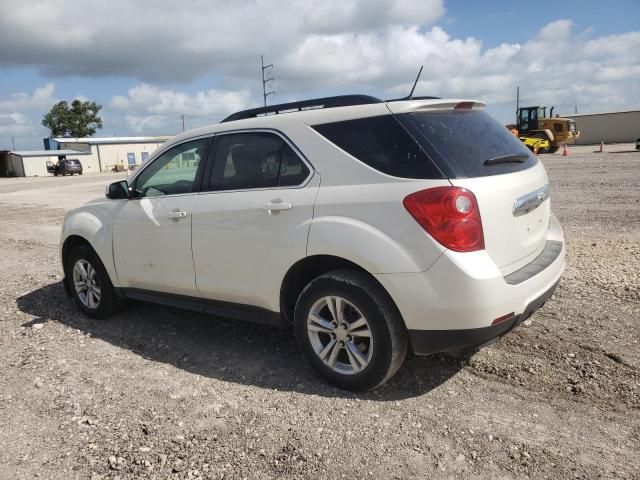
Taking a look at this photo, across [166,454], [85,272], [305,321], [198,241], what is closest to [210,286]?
[198,241]

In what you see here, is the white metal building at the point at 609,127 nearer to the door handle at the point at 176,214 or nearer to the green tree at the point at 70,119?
the door handle at the point at 176,214

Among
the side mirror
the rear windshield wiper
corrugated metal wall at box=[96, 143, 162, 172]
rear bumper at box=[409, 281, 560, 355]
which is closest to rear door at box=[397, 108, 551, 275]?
the rear windshield wiper

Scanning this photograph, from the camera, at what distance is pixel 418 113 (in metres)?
3.25

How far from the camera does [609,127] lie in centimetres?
4938

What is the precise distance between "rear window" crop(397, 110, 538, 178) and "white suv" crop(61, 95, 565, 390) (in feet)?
0.03

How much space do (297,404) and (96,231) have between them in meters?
2.75

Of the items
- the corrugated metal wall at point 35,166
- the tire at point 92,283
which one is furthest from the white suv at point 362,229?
the corrugated metal wall at point 35,166

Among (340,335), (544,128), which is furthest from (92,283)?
(544,128)

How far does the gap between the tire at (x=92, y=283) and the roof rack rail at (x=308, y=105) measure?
6.55ft

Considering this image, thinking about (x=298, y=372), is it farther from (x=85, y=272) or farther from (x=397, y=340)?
(x=85, y=272)

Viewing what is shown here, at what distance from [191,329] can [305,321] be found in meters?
1.74

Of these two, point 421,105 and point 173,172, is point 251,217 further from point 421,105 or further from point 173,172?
point 421,105

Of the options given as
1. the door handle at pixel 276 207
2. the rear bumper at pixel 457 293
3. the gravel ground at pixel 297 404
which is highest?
the door handle at pixel 276 207

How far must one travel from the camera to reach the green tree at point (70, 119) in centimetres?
8462
